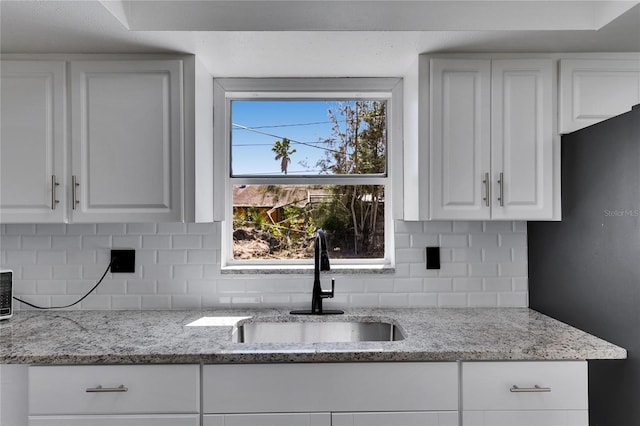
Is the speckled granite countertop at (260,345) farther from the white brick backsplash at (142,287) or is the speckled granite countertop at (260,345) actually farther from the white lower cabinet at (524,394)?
the white brick backsplash at (142,287)

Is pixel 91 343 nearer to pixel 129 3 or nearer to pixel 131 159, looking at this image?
pixel 131 159

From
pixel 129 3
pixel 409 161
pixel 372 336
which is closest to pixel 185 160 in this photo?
pixel 129 3

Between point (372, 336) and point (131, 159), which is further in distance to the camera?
point (372, 336)

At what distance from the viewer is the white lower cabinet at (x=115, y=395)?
4.86 ft

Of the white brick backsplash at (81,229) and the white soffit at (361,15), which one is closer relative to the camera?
the white soffit at (361,15)

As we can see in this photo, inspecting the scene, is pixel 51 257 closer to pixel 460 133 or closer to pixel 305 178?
pixel 305 178

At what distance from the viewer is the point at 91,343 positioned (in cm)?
159

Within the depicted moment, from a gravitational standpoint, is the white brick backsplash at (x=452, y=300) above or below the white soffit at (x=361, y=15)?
below

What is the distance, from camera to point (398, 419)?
59.2 inches

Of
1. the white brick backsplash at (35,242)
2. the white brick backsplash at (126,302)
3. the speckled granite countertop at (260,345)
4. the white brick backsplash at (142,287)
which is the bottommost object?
the speckled granite countertop at (260,345)

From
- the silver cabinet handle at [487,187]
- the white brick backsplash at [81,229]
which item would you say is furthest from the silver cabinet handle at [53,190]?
the silver cabinet handle at [487,187]

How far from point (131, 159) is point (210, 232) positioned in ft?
1.77

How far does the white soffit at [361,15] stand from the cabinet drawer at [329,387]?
1.23 m

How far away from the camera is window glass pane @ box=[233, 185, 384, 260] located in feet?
7.64
